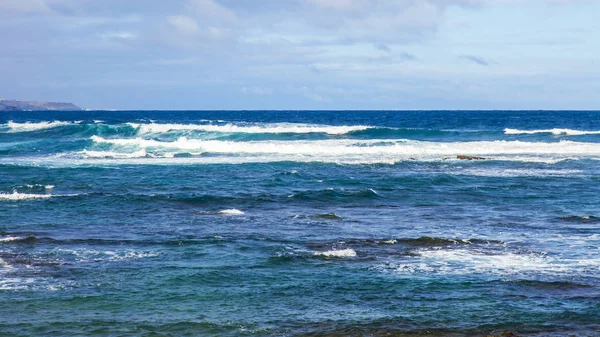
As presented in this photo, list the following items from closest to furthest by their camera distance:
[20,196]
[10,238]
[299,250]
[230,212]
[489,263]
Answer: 1. [489,263]
2. [299,250]
3. [10,238]
4. [230,212]
5. [20,196]

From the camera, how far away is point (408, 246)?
1686 cm

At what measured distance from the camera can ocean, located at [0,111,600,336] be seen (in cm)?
1175

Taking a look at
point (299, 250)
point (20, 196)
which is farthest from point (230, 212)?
point (20, 196)

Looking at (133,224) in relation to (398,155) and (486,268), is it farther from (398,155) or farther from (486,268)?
(398,155)

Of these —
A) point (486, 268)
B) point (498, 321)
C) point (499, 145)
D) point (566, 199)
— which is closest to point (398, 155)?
point (499, 145)

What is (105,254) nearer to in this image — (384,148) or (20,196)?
(20,196)

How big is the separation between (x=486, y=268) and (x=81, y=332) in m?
7.73

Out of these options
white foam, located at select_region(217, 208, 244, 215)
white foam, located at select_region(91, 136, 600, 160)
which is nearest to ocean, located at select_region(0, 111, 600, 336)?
white foam, located at select_region(217, 208, 244, 215)

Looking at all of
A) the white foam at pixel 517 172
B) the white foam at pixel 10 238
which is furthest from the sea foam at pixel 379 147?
the white foam at pixel 10 238

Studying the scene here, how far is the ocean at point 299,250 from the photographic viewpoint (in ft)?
38.5

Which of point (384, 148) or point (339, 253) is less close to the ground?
point (384, 148)

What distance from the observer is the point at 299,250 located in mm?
16438

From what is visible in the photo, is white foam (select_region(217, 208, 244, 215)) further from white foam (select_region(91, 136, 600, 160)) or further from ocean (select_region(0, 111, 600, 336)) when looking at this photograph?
white foam (select_region(91, 136, 600, 160))

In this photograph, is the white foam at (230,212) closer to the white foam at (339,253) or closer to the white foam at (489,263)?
the white foam at (339,253)
